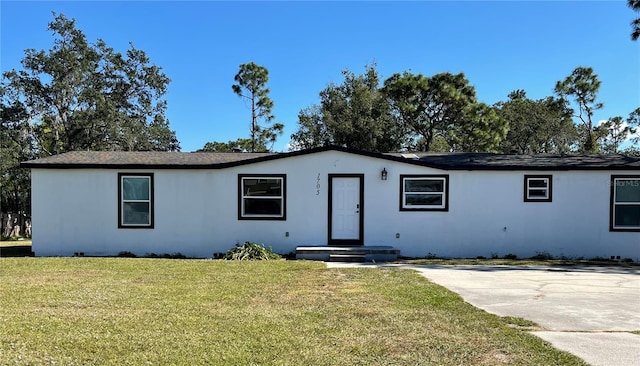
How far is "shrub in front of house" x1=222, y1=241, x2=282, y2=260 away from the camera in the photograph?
1120 centimetres

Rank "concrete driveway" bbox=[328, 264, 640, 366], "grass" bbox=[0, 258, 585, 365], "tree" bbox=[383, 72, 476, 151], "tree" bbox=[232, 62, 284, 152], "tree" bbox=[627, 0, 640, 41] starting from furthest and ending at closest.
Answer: "tree" bbox=[232, 62, 284, 152] < "tree" bbox=[383, 72, 476, 151] < "tree" bbox=[627, 0, 640, 41] < "concrete driveway" bbox=[328, 264, 640, 366] < "grass" bbox=[0, 258, 585, 365]

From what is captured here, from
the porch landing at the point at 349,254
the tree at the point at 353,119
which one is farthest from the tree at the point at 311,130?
the porch landing at the point at 349,254

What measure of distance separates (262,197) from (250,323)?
25.3 feet

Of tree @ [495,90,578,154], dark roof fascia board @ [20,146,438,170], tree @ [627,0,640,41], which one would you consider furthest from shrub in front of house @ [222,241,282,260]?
tree @ [495,90,578,154]

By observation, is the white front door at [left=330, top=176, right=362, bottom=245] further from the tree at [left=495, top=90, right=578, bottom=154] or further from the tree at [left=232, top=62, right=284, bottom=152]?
the tree at [left=495, top=90, right=578, bottom=154]

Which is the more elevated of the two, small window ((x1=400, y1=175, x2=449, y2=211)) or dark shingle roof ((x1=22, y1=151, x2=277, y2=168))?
dark shingle roof ((x1=22, y1=151, x2=277, y2=168))

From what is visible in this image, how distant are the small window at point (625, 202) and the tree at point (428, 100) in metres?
17.3

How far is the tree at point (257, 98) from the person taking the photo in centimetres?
3397

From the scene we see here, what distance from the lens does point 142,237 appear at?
→ 12289 millimetres

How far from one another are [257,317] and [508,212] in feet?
30.9

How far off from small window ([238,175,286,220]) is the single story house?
28 millimetres

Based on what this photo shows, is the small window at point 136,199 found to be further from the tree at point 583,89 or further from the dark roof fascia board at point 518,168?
the tree at point 583,89

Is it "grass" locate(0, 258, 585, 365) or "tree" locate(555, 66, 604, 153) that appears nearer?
"grass" locate(0, 258, 585, 365)

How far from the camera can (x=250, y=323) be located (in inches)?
189
